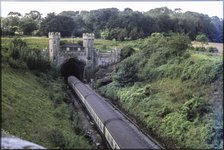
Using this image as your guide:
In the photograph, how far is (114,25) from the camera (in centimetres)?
9319

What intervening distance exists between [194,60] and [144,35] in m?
47.7

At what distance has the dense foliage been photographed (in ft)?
251

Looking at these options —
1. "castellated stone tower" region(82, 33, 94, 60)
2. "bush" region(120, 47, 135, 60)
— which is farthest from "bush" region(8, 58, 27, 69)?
"bush" region(120, 47, 135, 60)

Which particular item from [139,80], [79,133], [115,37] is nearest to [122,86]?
[139,80]

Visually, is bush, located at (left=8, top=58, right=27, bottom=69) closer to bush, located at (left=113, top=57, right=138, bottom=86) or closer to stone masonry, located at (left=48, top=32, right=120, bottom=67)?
stone masonry, located at (left=48, top=32, right=120, bottom=67)

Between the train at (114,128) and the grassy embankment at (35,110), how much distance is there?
6.06 ft

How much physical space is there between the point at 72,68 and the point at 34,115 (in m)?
36.6

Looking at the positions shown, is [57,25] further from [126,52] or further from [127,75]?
[127,75]

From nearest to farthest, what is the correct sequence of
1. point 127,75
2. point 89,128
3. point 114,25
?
point 89,128 → point 127,75 → point 114,25

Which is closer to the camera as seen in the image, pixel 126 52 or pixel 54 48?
pixel 54 48

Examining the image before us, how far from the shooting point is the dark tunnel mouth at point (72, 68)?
2397 inches

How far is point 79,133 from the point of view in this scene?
28.2m

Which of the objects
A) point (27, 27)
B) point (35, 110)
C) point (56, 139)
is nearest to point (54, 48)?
point (27, 27)

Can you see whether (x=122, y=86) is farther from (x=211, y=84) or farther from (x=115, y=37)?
(x=115, y=37)
